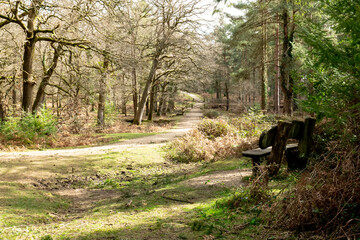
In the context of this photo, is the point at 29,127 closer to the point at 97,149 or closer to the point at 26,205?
the point at 97,149

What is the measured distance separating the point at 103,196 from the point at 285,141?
13.5 ft

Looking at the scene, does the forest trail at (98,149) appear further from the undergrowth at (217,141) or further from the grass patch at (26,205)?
the grass patch at (26,205)

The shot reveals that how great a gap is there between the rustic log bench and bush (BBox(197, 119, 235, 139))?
17.5 ft

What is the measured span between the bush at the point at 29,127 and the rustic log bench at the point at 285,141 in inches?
395

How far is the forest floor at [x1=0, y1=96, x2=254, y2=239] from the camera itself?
389 cm

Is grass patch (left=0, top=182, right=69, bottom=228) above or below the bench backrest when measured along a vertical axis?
below

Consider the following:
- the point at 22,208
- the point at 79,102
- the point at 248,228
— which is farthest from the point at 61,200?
the point at 79,102

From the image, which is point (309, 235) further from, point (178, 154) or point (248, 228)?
point (178, 154)

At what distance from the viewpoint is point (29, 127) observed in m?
12.3

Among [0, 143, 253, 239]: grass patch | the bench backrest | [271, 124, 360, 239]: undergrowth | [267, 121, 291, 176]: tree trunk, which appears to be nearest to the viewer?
[271, 124, 360, 239]: undergrowth

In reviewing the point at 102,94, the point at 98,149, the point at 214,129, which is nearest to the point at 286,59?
the point at 214,129

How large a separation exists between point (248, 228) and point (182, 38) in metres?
19.2

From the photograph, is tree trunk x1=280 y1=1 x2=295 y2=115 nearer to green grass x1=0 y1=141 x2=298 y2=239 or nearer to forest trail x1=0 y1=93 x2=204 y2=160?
forest trail x1=0 y1=93 x2=204 y2=160

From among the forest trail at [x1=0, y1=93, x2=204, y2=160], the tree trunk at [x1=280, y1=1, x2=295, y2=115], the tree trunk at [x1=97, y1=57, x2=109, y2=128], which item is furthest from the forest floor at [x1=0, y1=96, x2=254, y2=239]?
the tree trunk at [x1=280, y1=1, x2=295, y2=115]
